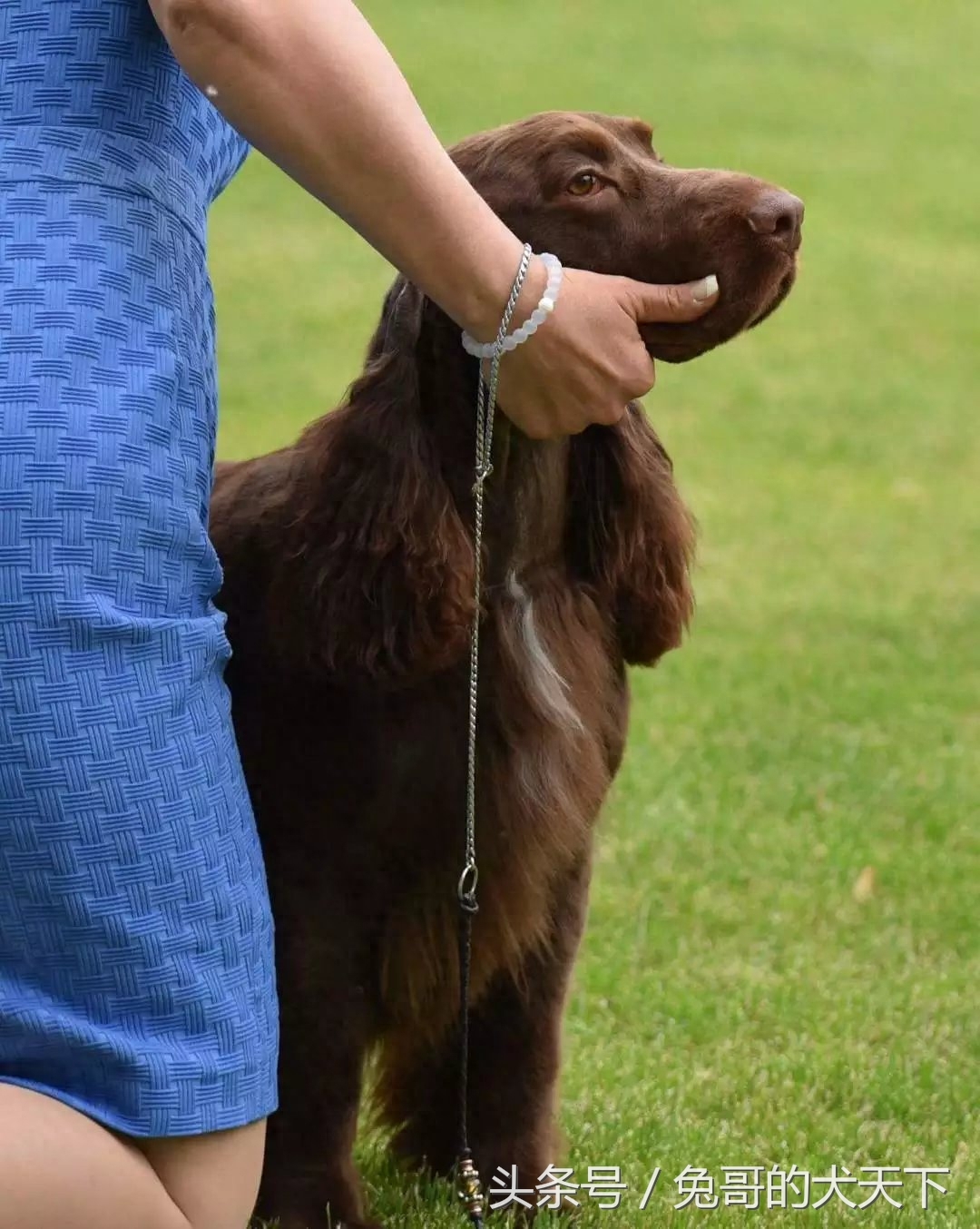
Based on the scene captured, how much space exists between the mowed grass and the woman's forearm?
165 centimetres

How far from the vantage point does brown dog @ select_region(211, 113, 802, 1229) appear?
2555 millimetres

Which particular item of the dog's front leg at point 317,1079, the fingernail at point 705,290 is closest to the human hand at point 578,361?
the fingernail at point 705,290

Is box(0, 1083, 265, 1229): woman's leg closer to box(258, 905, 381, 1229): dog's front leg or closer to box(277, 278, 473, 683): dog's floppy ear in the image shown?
box(258, 905, 381, 1229): dog's front leg

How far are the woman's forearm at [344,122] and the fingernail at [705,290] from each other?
36 cm

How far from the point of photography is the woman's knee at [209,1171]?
7.52 feet

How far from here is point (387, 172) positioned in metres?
2.04

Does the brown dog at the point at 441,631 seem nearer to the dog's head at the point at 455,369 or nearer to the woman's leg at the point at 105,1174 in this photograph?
the dog's head at the point at 455,369

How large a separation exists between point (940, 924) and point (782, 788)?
0.90 m

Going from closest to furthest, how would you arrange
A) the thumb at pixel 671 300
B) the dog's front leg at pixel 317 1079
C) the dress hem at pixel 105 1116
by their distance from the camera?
the dress hem at pixel 105 1116 < the thumb at pixel 671 300 < the dog's front leg at pixel 317 1079

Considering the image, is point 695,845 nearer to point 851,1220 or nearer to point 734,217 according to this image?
point 851,1220

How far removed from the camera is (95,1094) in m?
2.23

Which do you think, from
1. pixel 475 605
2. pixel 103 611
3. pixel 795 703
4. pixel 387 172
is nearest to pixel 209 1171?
pixel 103 611

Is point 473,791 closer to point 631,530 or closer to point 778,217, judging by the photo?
point 631,530

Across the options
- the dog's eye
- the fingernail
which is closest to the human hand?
the fingernail
